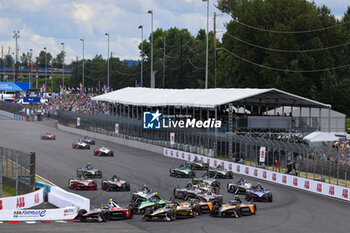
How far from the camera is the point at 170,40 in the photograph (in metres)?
170

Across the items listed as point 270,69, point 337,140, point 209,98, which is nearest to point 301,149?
point 337,140

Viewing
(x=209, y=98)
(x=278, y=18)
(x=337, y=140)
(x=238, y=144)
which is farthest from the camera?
(x=278, y=18)

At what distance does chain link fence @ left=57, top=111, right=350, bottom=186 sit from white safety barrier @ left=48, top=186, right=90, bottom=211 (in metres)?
14.9

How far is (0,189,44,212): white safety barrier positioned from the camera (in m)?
27.1

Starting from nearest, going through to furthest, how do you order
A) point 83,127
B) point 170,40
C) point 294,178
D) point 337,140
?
point 294,178
point 337,140
point 83,127
point 170,40

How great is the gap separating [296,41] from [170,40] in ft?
289

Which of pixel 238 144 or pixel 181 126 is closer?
pixel 238 144

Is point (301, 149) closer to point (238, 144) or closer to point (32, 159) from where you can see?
point (238, 144)

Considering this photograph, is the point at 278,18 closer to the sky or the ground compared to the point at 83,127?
closer to the sky

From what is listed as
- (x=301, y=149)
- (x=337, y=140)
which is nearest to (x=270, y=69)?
(x=337, y=140)

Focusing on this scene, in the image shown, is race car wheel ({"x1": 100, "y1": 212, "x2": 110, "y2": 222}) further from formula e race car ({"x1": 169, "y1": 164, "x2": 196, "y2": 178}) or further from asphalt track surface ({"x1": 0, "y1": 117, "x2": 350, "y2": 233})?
formula e race car ({"x1": 169, "y1": 164, "x2": 196, "y2": 178})

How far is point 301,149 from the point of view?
125ft

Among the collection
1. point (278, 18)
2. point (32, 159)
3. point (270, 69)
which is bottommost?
point (32, 159)

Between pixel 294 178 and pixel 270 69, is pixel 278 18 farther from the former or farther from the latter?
pixel 294 178
